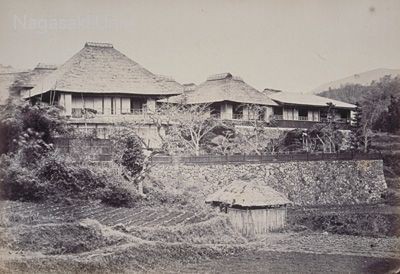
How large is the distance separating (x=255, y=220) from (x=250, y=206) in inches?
4.0

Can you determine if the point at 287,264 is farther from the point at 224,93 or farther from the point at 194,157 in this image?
the point at 224,93

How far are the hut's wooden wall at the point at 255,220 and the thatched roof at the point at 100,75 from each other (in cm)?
106

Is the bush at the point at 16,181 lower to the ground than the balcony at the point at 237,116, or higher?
lower

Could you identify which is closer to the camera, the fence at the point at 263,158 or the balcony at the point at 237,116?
the fence at the point at 263,158

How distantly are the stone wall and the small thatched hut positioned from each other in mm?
73

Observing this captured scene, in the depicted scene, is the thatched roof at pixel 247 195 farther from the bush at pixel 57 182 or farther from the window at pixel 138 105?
the window at pixel 138 105

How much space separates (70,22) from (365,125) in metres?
2.37

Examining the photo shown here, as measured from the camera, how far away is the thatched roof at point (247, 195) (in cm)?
343

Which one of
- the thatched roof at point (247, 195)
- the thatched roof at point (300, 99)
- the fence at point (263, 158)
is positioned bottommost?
the thatched roof at point (247, 195)

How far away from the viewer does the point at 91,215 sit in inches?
128

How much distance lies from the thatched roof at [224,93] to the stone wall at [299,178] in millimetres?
496

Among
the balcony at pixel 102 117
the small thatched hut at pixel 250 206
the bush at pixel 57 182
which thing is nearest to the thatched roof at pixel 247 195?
the small thatched hut at pixel 250 206

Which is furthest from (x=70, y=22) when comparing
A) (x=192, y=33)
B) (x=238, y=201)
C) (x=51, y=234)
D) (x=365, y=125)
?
(x=365, y=125)

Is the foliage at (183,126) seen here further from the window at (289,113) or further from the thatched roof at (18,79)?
the thatched roof at (18,79)
